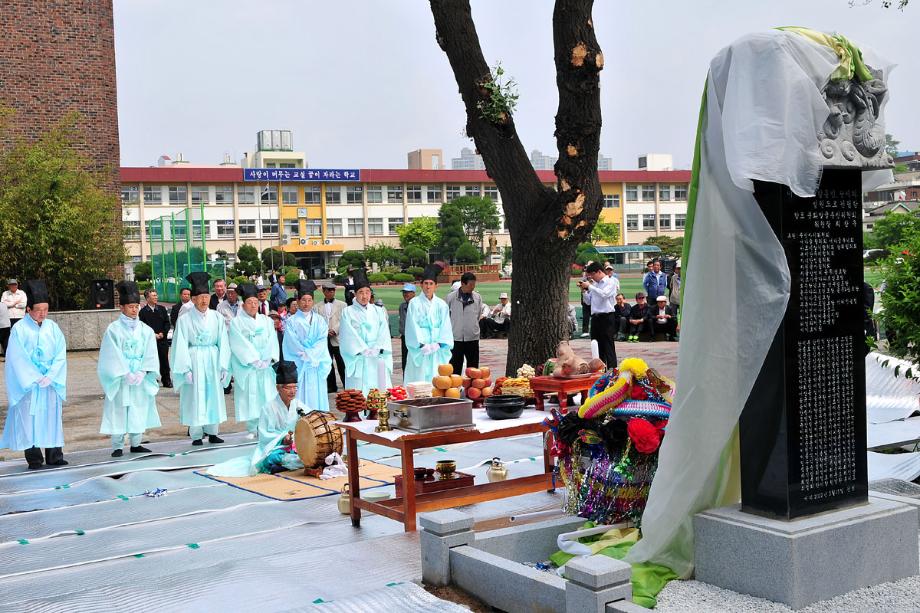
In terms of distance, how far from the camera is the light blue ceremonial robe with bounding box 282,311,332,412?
11922 millimetres

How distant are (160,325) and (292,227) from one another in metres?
54.4

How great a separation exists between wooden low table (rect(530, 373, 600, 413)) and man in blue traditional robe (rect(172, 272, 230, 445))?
16.1ft

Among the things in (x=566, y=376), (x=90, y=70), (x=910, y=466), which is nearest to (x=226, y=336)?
(x=566, y=376)

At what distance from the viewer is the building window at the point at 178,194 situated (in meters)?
65.8

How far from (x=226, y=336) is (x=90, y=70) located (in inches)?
653

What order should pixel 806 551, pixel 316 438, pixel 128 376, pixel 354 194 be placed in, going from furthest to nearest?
pixel 354 194
pixel 128 376
pixel 316 438
pixel 806 551

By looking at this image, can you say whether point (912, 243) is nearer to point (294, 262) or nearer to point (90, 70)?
point (90, 70)

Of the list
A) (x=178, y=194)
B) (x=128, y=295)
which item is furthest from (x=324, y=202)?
(x=128, y=295)

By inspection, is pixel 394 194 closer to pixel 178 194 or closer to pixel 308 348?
pixel 178 194

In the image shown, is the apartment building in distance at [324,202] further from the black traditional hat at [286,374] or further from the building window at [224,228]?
the black traditional hat at [286,374]

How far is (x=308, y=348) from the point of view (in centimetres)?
1194

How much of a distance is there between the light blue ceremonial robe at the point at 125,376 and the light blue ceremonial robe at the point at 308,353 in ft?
5.35

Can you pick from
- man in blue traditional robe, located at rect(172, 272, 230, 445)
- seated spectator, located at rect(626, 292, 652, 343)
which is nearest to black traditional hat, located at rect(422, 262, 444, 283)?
man in blue traditional robe, located at rect(172, 272, 230, 445)

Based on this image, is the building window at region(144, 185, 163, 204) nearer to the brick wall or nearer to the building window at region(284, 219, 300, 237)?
the building window at region(284, 219, 300, 237)
